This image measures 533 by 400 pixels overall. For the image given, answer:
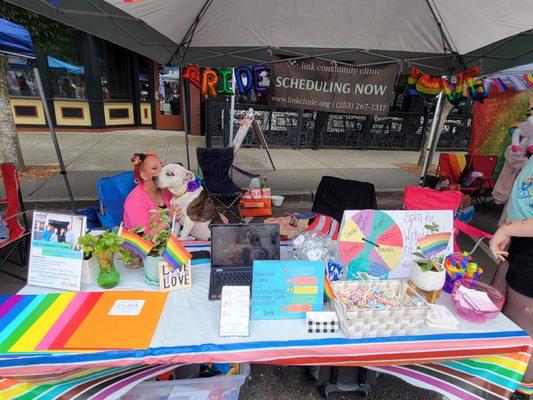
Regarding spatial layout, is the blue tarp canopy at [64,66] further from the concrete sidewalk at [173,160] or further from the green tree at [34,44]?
the green tree at [34,44]

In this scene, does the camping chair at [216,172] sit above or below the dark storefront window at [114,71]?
below

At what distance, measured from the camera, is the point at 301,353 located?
140cm

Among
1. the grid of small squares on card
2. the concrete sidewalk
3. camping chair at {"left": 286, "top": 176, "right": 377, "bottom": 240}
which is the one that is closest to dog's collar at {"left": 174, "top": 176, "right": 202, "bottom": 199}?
camping chair at {"left": 286, "top": 176, "right": 377, "bottom": 240}

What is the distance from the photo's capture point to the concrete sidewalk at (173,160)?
5.85 m

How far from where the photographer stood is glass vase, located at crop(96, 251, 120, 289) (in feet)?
5.61

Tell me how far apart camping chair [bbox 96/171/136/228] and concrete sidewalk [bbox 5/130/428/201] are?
2.37m

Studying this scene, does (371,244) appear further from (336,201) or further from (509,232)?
(336,201)

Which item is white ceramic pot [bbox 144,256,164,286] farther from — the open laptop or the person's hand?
the person's hand

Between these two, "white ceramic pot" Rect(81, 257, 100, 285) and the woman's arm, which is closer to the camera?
the woman's arm

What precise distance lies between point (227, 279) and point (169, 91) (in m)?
11.7

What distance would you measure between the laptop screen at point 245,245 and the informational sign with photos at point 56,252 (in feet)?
2.52

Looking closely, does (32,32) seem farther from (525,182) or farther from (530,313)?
(530,313)

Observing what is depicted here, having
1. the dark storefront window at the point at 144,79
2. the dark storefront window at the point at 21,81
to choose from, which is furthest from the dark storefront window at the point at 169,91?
the dark storefront window at the point at 21,81

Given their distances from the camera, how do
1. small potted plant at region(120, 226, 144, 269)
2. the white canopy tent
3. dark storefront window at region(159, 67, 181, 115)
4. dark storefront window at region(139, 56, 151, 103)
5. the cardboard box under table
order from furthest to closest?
dark storefront window at region(159, 67, 181, 115) < dark storefront window at region(139, 56, 151, 103) < the white canopy tent < small potted plant at region(120, 226, 144, 269) < the cardboard box under table
